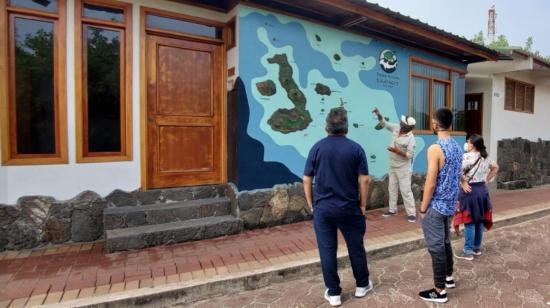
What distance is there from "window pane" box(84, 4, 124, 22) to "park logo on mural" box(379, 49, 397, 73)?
483 cm

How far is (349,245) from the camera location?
128 inches

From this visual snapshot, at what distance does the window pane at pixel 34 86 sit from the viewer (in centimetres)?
428

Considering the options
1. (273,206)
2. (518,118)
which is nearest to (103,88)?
(273,206)

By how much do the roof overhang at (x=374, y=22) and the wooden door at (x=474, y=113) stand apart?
2.20m

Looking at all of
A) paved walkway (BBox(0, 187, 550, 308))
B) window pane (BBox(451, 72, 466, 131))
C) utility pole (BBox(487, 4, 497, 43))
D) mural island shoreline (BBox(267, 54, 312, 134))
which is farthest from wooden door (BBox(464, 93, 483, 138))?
utility pole (BBox(487, 4, 497, 43))

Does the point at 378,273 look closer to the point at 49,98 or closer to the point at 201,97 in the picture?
the point at 201,97

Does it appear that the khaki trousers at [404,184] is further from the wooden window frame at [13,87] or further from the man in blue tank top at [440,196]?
the wooden window frame at [13,87]

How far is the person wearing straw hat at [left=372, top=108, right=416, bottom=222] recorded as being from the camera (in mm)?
5801

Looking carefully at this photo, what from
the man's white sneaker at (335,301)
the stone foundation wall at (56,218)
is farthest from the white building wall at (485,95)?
the stone foundation wall at (56,218)

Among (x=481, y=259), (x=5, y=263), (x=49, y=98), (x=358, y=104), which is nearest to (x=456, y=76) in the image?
(x=358, y=104)

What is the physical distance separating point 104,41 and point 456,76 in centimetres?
803

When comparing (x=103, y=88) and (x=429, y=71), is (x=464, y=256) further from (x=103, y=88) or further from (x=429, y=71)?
(x=103, y=88)

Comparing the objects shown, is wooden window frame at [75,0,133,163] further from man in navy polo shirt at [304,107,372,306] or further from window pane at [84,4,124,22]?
man in navy polo shirt at [304,107,372,306]

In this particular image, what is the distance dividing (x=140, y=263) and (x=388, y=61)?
5.92 m
